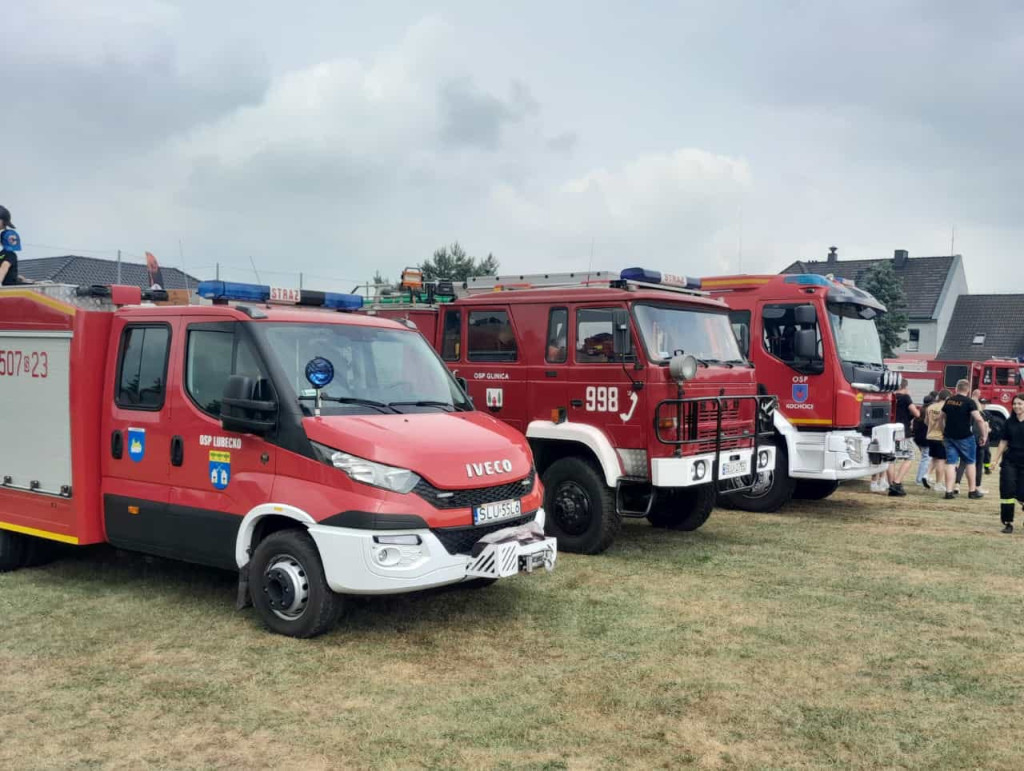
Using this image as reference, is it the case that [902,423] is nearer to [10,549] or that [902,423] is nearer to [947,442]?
[947,442]

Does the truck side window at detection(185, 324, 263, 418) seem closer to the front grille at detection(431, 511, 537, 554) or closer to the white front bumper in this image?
the front grille at detection(431, 511, 537, 554)

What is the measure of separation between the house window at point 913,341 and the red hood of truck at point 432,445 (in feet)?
145

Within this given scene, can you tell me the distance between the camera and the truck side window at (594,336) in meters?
8.27

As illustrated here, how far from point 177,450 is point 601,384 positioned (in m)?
3.81

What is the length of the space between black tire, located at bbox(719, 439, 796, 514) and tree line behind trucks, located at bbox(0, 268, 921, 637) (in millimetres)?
1988

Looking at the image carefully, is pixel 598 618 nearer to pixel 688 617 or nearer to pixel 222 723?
pixel 688 617

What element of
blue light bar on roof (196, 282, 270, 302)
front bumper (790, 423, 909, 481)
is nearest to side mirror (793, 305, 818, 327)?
front bumper (790, 423, 909, 481)

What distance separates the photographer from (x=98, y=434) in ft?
21.7

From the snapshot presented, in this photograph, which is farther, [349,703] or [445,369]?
[445,369]

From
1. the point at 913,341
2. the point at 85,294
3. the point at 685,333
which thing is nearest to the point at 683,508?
the point at 685,333

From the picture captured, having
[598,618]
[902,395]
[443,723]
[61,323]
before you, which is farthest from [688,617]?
[902,395]

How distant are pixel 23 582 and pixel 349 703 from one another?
3.72 m

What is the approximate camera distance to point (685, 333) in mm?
8523

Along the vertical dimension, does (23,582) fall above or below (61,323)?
below
